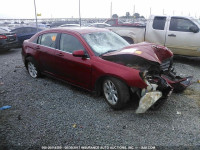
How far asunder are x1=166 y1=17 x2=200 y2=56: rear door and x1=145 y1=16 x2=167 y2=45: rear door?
227 mm

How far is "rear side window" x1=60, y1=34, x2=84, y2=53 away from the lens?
444 cm

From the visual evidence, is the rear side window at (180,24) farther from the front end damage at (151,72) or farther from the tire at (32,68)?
the tire at (32,68)

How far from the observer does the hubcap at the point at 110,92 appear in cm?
385

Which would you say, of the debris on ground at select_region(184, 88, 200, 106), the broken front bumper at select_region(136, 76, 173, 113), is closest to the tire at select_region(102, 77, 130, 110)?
the broken front bumper at select_region(136, 76, 173, 113)

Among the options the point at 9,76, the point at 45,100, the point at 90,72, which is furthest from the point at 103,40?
the point at 9,76

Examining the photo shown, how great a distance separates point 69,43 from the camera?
4.66 metres

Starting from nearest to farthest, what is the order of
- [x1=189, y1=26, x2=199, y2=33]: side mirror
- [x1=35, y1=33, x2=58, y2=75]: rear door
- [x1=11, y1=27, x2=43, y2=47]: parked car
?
[x1=35, y1=33, x2=58, y2=75]: rear door < [x1=189, y1=26, x2=199, y2=33]: side mirror < [x1=11, y1=27, x2=43, y2=47]: parked car

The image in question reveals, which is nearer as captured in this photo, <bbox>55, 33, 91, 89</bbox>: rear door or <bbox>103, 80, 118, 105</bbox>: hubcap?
<bbox>103, 80, 118, 105</bbox>: hubcap

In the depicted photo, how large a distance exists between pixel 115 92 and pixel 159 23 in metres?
5.14

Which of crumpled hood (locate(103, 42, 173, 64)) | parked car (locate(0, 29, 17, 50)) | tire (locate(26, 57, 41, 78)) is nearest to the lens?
crumpled hood (locate(103, 42, 173, 64))

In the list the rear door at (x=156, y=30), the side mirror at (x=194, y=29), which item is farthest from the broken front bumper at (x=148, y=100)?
the rear door at (x=156, y=30)

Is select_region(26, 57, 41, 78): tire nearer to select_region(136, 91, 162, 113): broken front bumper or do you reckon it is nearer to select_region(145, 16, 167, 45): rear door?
select_region(136, 91, 162, 113): broken front bumper

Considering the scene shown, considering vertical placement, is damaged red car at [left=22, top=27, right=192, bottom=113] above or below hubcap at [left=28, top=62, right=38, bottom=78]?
above

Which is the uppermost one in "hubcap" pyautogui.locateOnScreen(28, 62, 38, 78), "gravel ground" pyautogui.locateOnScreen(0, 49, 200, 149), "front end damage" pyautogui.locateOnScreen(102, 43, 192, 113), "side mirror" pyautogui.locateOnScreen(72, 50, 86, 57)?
"side mirror" pyautogui.locateOnScreen(72, 50, 86, 57)
